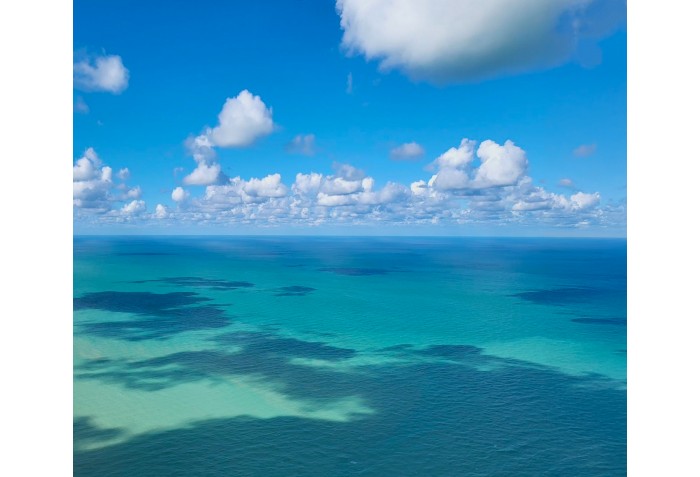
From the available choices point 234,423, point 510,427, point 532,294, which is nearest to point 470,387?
point 510,427

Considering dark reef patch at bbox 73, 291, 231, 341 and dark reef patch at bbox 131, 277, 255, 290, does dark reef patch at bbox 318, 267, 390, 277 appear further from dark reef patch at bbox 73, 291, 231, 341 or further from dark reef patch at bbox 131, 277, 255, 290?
dark reef patch at bbox 73, 291, 231, 341

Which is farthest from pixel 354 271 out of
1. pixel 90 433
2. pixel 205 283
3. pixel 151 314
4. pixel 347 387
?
pixel 90 433

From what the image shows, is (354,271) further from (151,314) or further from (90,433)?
(90,433)

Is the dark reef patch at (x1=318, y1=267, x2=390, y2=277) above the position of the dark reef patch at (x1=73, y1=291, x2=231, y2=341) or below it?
above

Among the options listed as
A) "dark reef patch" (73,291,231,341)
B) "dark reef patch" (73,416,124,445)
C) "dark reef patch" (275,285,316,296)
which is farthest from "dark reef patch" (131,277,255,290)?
"dark reef patch" (73,416,124,445)

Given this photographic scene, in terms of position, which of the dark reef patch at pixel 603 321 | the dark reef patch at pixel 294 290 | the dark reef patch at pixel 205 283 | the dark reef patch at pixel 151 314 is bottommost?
the dark reef patch at pixel 603 321

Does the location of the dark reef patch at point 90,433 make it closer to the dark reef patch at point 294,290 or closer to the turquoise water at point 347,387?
the turquoise water at point 347,387

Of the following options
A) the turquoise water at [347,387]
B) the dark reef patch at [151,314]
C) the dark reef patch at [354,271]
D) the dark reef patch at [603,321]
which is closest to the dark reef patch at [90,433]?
the turquoise water at [347,387]
